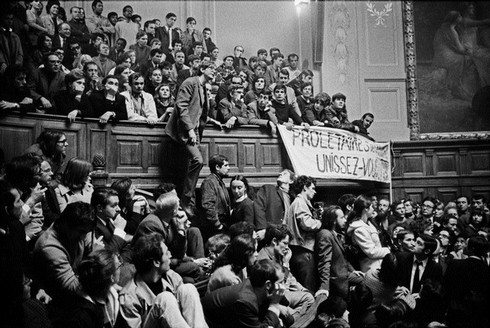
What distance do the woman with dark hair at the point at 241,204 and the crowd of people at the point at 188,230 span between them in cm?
2

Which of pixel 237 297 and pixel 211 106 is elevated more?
pixel 211 106

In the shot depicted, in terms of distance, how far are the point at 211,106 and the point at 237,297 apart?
501cm

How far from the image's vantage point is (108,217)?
4.90 meters

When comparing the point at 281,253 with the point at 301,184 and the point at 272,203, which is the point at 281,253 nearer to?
the point at 301,184

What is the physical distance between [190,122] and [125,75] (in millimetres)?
1583

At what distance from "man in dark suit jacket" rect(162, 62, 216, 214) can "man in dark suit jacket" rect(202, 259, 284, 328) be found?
9.87 feet

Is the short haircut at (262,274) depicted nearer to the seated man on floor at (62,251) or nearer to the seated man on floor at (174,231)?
the seated man on floor at (174,231)

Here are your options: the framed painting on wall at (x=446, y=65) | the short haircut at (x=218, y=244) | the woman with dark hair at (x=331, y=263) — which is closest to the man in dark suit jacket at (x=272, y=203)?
the woman with dark hair at (x=331, y=263)

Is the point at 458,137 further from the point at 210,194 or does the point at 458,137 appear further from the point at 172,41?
the point at 210,194

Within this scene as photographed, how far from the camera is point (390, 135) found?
1244 cm

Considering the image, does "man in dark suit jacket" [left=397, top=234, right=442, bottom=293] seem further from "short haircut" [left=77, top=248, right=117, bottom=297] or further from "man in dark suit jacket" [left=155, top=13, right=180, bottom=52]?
"man in dark suit jacket" [left=155, top=13, right=180, bottom=52]

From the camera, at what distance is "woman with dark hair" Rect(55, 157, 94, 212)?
16.8ft

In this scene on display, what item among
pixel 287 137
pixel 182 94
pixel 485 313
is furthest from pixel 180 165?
pixel 485 313

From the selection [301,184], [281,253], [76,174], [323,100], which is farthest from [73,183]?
[323,100]
